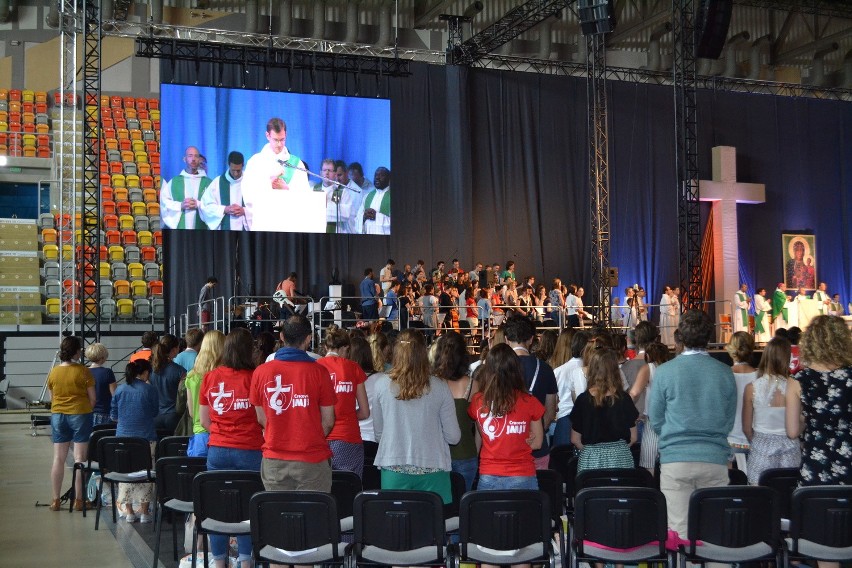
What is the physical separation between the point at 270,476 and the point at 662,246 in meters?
18.7

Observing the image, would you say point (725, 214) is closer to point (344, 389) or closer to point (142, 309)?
point (142, 309)

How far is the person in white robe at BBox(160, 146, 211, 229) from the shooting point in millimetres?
16750

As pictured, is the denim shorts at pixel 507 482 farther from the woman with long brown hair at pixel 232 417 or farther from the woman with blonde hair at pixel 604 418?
the woman with long brown hair at pixel 232 417

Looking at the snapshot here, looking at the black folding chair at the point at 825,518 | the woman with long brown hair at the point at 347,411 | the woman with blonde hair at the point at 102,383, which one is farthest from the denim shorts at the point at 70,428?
the black folding chair at the point at 825,518

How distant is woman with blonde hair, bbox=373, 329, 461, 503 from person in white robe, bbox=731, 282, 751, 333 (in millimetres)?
16505

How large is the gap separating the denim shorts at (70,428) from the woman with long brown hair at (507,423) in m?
4.32

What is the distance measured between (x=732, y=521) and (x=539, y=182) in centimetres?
1716

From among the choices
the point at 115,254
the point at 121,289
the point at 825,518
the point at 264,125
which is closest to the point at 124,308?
the point at 121,289

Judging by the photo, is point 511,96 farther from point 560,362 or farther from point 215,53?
point 560,362

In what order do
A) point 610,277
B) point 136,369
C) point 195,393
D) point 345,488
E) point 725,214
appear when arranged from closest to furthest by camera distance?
1. point 345,488
2. point 195,393
3. point 136,369
4. point 610,277
5. point 725,214

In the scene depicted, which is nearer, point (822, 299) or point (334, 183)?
point (334, 183)

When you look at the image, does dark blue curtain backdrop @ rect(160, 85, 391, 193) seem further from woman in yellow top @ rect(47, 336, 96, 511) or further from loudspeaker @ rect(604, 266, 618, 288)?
woman in yellow top @ rect(47, 336, 96, 511)

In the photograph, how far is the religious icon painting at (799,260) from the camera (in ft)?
75.3

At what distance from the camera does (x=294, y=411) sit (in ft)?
14.6
